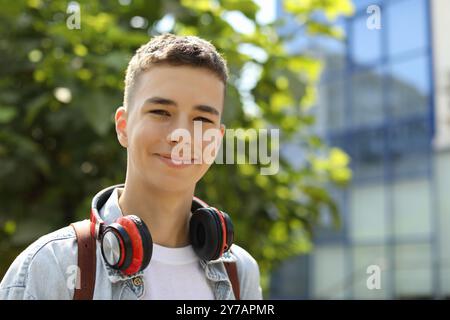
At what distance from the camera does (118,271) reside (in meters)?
1.29

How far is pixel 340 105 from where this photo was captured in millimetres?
13492

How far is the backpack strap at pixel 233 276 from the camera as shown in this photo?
149cm

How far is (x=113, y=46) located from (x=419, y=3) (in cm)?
902

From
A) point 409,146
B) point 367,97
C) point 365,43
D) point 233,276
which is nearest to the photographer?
→ point 233,276

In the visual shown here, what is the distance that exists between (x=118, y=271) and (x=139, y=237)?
104 mm

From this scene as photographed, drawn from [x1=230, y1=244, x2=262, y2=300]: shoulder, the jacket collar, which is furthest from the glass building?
the jacket collar

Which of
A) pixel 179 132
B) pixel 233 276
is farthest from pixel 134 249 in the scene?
pixel 233 276

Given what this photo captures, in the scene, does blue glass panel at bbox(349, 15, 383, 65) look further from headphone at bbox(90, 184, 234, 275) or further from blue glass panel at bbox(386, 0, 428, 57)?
headphone at bbox(90, 184, 234, 275)

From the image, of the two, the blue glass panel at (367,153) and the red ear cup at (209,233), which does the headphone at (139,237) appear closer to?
the red ear cup at (209,233)

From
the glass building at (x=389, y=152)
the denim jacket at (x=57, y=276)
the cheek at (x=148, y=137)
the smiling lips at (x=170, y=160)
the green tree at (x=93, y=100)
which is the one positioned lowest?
the denim jacket at (x=57, y=276)

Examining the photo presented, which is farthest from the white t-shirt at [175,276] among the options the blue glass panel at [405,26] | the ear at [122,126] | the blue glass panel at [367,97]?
the blue glass panel at [367,97]

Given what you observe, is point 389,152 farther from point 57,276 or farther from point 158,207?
point 57,276
